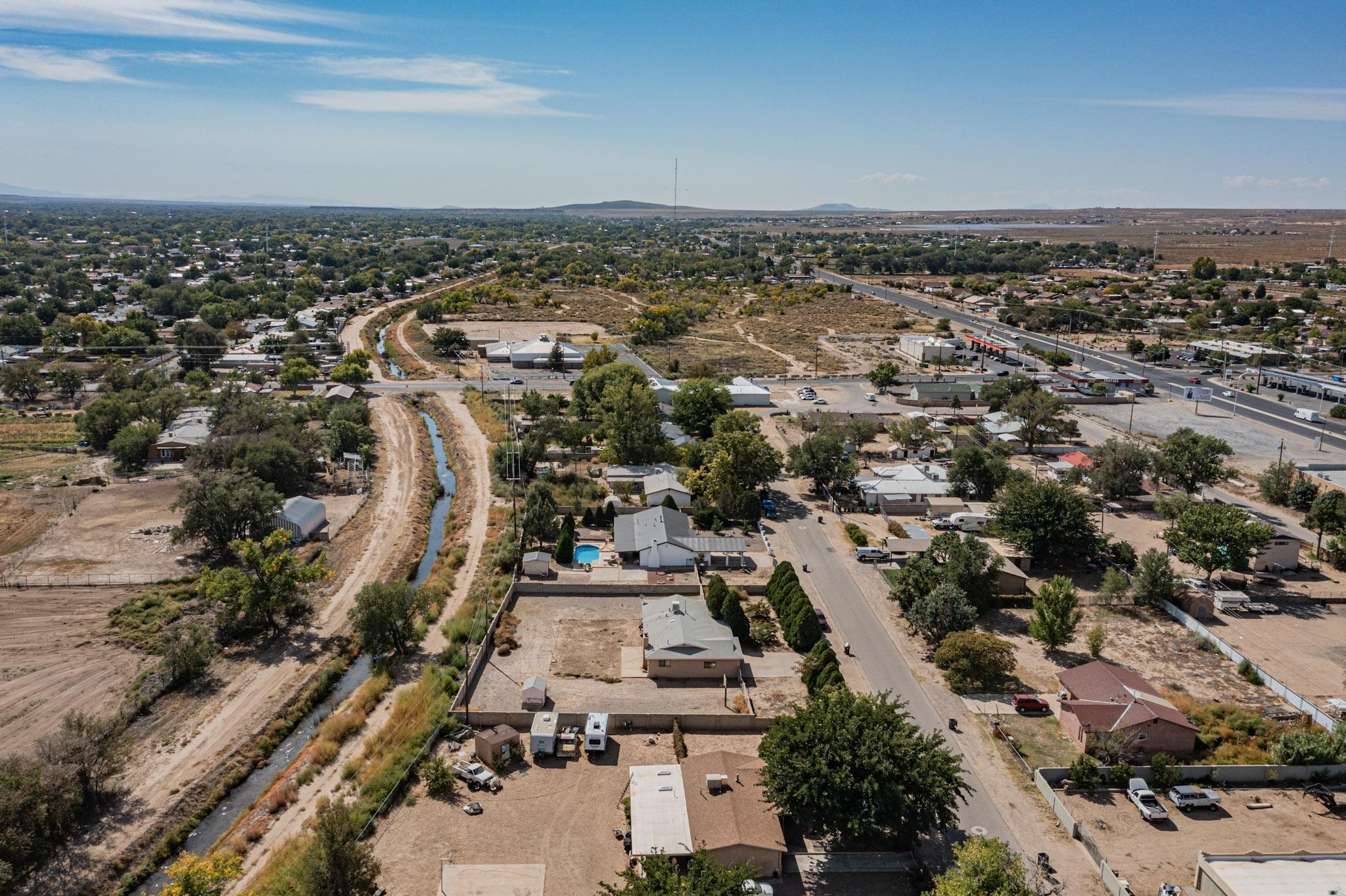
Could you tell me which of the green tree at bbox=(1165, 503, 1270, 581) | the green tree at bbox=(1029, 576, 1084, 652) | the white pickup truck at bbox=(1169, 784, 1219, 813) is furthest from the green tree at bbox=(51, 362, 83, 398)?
the white pickup truck at bbox=(1169, 784, 1219, 813)

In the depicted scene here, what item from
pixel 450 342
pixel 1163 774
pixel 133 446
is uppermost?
pixel 450 342

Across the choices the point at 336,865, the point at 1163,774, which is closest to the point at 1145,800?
the point at 1163,774

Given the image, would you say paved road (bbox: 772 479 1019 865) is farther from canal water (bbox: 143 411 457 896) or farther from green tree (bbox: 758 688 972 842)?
canal water (bbox: 143 411 457 896)

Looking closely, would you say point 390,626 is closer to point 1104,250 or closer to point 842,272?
point 842,272

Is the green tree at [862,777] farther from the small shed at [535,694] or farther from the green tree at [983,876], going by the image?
the small shed at [535,694]

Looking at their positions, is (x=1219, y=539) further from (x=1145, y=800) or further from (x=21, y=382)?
(x=21, y=382)

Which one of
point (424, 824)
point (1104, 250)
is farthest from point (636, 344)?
point (1104, 250)

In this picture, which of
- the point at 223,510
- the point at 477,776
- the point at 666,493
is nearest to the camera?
the point at 477,776
